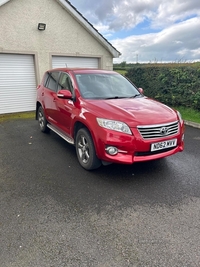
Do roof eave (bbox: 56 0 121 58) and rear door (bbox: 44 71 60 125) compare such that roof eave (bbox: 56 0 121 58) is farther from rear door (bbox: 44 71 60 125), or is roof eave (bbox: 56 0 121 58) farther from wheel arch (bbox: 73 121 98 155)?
wheel arch (bbox: 73 121 98 155)

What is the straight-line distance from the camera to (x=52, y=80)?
532 cm

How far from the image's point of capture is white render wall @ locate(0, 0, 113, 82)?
8.23m

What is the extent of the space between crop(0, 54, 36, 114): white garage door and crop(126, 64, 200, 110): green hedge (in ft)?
16.7

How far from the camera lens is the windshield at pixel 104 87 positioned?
407cm

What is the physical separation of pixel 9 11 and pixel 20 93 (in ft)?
10.4

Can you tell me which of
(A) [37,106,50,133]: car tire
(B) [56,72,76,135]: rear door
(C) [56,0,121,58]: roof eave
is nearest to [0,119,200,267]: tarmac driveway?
(B) [56,72,76,135]: rear door

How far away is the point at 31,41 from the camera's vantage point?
28.7 ft

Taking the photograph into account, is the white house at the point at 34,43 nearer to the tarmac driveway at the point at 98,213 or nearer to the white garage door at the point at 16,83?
the white garage door at the point at 16,83

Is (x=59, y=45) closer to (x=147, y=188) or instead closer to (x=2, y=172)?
(x=2, y=172)

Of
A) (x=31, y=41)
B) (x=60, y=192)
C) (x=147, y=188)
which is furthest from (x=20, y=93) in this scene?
(x=147, y=188)

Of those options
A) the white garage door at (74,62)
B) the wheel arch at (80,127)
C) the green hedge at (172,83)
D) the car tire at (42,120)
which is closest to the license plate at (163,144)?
the wheel arch at (80,127)

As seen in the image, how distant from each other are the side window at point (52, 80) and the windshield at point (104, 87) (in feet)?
3.06

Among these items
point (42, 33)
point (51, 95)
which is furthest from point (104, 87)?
point (42, 33)

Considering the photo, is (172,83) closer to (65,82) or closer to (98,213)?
(65,82)
